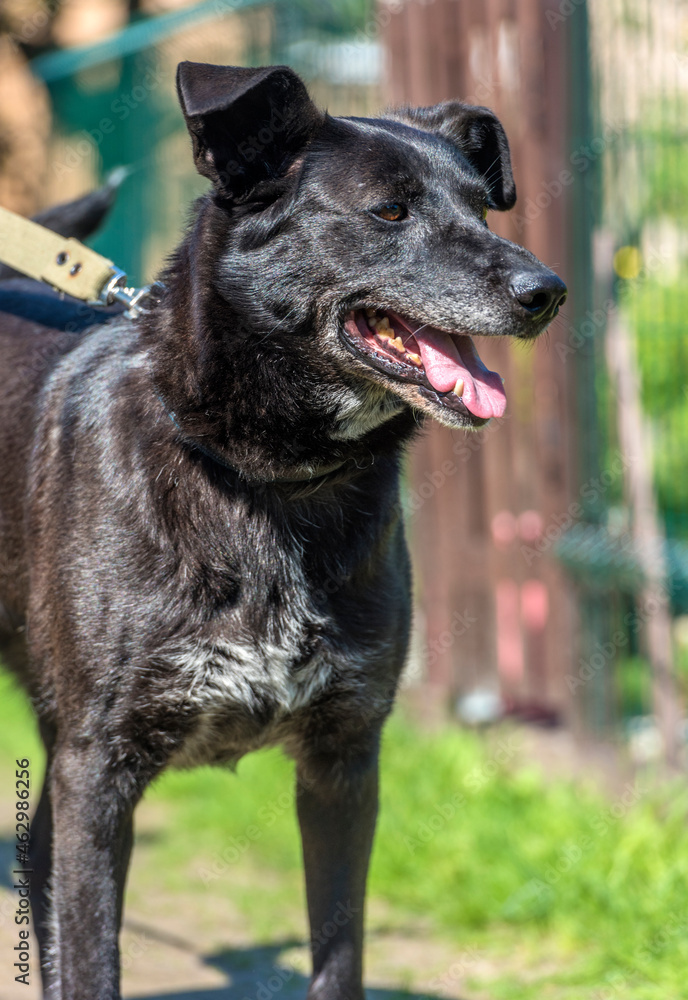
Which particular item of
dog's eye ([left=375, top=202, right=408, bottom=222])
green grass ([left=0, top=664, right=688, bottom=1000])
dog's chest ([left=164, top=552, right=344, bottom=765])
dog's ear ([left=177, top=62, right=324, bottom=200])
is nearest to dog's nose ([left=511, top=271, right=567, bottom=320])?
dog's eye ([left=375, top=202, right=408, bottom=222])

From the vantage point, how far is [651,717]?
4289mm

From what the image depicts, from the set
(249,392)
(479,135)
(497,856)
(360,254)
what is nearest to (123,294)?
(249,392)

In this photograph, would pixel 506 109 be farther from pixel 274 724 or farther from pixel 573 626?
pixel 274 724

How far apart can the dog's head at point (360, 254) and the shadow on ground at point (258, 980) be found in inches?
71.7

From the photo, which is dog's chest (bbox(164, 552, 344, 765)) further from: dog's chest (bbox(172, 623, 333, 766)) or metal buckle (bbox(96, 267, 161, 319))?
metal buckle (bbox(96, 267, 161, 319))

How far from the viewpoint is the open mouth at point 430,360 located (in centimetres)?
223

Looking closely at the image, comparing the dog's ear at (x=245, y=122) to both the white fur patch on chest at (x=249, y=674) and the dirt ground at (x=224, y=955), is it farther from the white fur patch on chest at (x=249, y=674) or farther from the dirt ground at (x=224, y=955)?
the dirt ground at (x=224, y=955)

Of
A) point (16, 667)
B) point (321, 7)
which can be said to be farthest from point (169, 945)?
point (321, 7)

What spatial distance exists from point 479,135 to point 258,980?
2.42m

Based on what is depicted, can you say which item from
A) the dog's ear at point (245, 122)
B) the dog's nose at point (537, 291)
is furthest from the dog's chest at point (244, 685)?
the dog's ear at point (245, 122)

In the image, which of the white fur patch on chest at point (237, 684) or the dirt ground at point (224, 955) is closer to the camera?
the white fur patch on chest at point (237, 684)

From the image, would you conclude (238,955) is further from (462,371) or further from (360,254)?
(360,254)

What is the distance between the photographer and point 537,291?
2184 millimetres

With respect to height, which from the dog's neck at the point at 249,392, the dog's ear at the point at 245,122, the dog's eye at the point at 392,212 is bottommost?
the dog's neck at the point at 249,392
